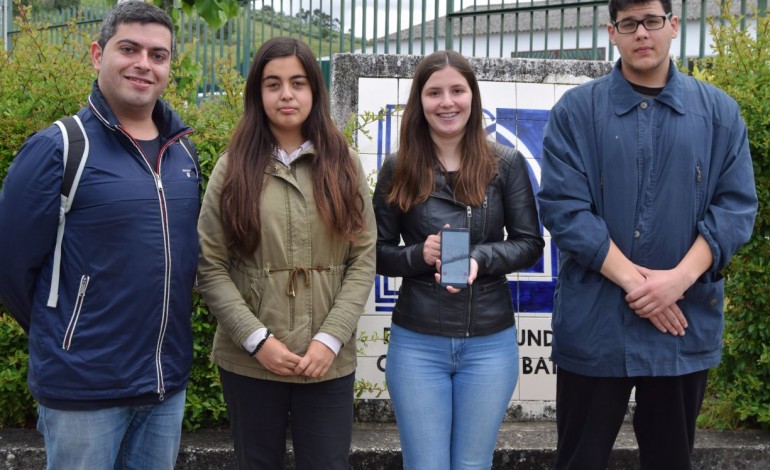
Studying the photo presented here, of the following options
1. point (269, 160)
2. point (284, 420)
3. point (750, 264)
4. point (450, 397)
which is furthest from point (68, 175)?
point (750, 264)

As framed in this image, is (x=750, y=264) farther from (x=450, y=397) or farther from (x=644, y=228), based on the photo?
(x=450, y=397)

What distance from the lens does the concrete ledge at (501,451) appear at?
4.19 m

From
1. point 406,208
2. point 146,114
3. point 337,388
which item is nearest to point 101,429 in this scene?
point 337,388

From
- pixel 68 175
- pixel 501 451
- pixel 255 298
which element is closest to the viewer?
pixel 68 175

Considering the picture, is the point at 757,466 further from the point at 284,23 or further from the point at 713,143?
the point at 284,23

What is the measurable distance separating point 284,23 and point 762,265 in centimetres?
391

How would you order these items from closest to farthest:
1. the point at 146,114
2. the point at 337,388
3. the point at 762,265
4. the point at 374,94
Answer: the point at 146,114 → the point at 337,388 → the point at 762,265 → the point at 374,94

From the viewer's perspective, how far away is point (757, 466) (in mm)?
Result: 4309

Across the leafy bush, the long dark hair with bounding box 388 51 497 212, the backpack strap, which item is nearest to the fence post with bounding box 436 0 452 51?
the leafy bush

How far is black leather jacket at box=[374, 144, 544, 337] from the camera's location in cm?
323

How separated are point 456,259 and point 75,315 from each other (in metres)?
1.34

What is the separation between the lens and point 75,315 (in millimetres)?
2654

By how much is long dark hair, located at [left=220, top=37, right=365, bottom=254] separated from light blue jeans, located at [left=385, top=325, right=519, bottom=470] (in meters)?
0.58

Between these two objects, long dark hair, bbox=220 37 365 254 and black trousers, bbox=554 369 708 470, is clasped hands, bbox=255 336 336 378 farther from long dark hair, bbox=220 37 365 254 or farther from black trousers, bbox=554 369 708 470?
black trousers, bbox=554 369 708 470
